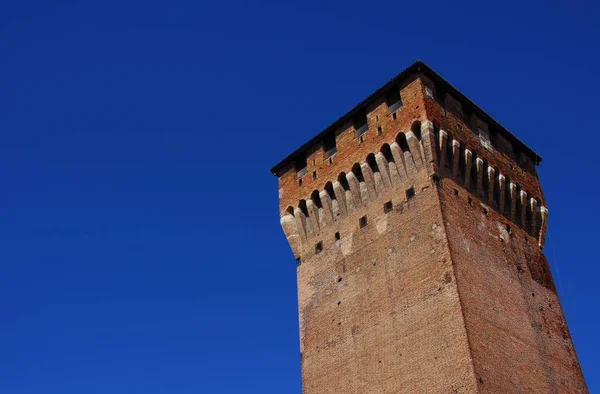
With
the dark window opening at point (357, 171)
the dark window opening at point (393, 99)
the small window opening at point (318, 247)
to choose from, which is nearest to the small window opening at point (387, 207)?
the dark window opening at point (357, 171)

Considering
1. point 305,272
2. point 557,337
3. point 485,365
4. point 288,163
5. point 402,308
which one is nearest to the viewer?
point 485,365

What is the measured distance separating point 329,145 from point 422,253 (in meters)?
7.64

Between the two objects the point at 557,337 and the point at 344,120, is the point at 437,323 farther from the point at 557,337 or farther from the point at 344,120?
the point at 344,120

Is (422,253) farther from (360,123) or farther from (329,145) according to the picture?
(329,145)

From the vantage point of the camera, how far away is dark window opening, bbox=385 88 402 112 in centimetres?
2682

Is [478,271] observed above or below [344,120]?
below

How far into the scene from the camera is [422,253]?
2320 cm

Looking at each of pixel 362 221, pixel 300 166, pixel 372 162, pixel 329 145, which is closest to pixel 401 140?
pixel 372 162

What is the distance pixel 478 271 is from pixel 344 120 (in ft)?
28.2

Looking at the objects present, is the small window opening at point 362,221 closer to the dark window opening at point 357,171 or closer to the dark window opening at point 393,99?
the dark window opening at point 357,171

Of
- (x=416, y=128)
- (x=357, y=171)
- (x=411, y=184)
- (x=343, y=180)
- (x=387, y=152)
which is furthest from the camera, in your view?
(x=343, y=180)

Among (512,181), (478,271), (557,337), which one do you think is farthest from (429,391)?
(512,181)

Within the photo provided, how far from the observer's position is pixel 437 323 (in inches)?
850

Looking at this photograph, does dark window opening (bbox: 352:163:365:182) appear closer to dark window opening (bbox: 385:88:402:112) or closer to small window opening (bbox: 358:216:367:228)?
small window opening (bbox: 358:216:367:228)
